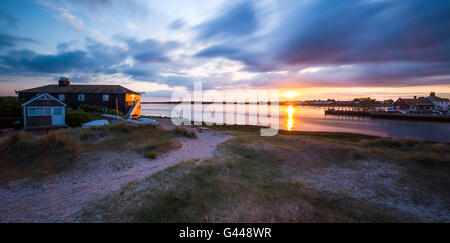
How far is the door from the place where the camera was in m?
21.2

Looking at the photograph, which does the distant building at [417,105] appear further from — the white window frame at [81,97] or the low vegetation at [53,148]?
the white window frame at [81,97]

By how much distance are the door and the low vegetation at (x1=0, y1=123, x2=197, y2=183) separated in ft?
38.5

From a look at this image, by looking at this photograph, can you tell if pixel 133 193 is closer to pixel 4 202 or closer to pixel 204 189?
pixel 204 189

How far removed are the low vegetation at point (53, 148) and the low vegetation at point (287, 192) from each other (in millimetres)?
5105

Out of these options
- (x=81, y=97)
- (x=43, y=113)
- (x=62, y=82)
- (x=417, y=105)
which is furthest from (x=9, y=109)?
(x=417, y=105)

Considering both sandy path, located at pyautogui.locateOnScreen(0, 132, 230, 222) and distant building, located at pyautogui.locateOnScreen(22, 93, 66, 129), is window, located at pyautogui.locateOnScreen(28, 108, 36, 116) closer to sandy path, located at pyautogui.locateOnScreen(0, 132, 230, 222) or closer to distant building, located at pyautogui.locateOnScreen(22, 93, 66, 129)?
distant building, located at pyautogui.locateOnScreen(22, 93, 66, 129)

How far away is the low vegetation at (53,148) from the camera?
26.4 ft

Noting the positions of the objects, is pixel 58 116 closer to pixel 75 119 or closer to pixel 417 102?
pixel 75 119

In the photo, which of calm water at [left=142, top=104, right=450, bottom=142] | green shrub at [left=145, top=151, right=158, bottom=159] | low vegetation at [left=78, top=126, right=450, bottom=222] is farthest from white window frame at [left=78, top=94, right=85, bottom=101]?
calm water at [left=142, top=104, right=450, bottom=142]

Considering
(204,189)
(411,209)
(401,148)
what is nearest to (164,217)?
(204,189)

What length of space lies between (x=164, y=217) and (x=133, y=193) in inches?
80.9

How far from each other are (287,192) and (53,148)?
13340 millimetres

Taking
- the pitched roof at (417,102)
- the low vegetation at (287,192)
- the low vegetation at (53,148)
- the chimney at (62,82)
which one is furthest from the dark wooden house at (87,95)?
the pitched roof at (417,102)

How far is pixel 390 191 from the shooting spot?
7180 mm
